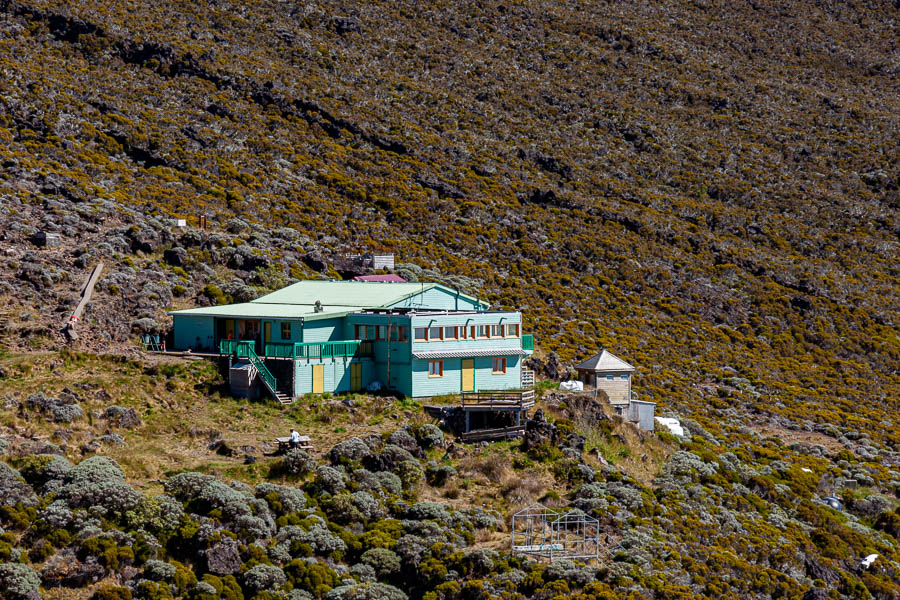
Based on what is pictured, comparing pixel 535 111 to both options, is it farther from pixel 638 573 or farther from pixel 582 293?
pixel 638 573

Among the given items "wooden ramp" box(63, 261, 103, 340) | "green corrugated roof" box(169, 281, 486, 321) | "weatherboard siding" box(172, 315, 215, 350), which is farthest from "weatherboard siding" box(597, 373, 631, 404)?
"wooden ramp" box(63, 261, 103, 340)

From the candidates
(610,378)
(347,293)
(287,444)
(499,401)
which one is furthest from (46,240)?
(610,378)

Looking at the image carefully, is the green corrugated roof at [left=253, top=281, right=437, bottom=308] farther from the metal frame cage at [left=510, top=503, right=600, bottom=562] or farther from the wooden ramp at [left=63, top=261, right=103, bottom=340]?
the metal frame cage at [left=510, top=503, right=600, bottom=562]

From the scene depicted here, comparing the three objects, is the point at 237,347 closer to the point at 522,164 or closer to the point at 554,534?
the point at 554,534

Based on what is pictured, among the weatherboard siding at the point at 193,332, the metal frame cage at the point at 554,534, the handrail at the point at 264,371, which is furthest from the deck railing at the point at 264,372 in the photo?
the metal frame cage at the point at 554,534

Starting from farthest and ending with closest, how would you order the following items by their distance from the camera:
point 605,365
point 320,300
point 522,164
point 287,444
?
point 522,164
point 605,365
point 320,300
point 287,444

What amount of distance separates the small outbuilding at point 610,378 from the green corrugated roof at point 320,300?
6599 millimetres

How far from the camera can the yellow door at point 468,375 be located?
46.8 meters

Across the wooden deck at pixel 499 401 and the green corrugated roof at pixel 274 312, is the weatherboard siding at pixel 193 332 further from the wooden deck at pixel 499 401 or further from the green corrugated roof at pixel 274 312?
the wooden deck at pixel 499 401

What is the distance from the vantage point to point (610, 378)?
51.3m

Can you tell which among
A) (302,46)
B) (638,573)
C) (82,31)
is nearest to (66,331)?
(638,573)

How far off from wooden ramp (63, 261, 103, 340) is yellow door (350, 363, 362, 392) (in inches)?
488

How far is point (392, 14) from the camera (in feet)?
404

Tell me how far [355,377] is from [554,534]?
38.1 ft
